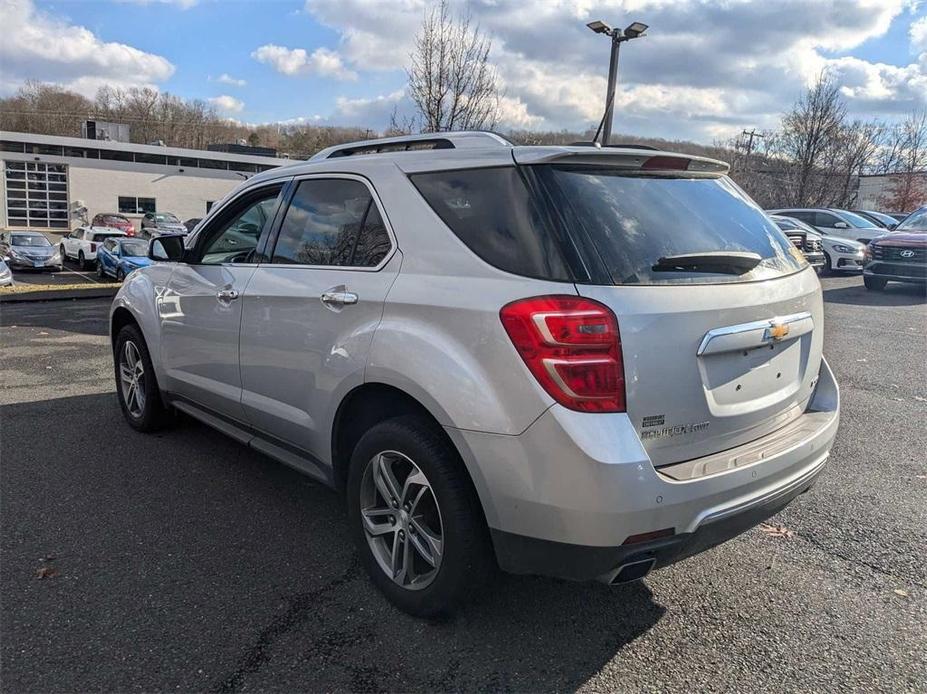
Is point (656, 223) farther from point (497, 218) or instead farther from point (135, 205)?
point (135, 205)

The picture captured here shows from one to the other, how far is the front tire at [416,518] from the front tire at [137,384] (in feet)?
8.05

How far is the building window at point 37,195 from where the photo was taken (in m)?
49.9

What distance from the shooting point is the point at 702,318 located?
2322 millimetres

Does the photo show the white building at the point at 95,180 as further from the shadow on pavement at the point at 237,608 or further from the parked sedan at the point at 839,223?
the shadow on pavement at the point at 237,608

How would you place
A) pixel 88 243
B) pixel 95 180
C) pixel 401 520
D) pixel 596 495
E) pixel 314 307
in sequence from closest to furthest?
pixel 596 495 < pixel 401 520 < pixel 314 307 < pixel 88 243 < pixel 95 180

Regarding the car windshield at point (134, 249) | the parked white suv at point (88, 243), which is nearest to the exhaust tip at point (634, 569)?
the car windshield at point (134, 249)

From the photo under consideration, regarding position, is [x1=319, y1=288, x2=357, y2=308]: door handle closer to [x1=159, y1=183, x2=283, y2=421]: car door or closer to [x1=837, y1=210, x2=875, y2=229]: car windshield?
[x1=159, y1=183, x2=283, y2=421]: car door

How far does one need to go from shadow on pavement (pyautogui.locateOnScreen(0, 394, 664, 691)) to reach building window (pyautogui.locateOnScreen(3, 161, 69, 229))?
56.3m

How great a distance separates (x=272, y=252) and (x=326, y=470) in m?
1.19

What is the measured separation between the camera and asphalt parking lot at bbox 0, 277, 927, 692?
2.39 metres

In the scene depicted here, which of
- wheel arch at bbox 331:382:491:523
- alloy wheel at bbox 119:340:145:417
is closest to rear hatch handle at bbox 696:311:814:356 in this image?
wheel arch at bbox 331:382:491:523

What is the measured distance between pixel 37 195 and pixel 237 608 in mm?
58866

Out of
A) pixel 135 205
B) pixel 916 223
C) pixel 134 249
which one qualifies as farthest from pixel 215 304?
pixel 135 205

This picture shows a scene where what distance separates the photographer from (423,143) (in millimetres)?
3205
